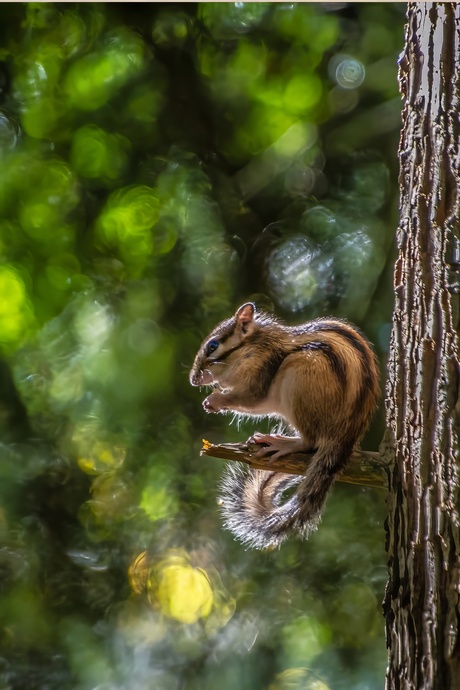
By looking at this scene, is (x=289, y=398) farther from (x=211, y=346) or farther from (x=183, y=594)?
(x=183, y=594)

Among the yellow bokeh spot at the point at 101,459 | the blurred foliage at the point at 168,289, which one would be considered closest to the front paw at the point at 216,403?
the blurred foliage at the point at 168,289

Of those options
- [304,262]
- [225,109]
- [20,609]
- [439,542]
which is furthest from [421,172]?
[20,609]

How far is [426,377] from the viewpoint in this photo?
112 cm

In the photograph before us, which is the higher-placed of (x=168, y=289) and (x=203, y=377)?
(x=168, y=289)

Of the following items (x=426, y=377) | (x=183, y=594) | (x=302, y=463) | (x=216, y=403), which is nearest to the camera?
(x=426, y=377)

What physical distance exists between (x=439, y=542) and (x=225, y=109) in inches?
52.4

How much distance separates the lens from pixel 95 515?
1977mm

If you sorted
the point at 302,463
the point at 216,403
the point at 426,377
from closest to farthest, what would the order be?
1. the point at 426,377
2. the point at 302,463
3. the point at 216,403

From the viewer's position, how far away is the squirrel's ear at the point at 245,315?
4.46 ft

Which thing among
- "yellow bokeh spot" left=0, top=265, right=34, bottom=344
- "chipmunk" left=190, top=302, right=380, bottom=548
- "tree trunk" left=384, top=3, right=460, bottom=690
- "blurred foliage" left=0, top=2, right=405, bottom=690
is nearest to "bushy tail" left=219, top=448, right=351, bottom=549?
"chipmunk" left=190, top=302, right=380, bottom=548

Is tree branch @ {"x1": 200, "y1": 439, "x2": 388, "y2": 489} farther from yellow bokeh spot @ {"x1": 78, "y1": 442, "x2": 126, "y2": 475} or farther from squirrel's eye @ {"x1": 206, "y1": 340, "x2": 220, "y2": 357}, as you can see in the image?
yellow bokeh spot @ {"x1": 78, "y1": 442, "x2": 126, "y2": 475}

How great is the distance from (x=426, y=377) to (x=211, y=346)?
1.39 feet

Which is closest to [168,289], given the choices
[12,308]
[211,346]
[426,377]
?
[12,308]

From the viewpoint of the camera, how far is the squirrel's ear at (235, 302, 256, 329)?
53.6 inches
